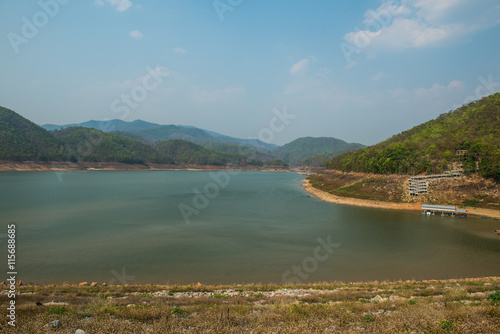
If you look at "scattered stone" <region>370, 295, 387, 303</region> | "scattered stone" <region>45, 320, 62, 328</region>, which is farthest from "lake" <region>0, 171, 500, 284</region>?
"scattered stone" <region>45, 320, 62, 328</region>

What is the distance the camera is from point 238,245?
1698 centimetres

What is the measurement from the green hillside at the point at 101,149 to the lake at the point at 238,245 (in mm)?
90727

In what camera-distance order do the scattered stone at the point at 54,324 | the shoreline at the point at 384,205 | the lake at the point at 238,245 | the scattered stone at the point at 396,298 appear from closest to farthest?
the scattered stone at the point at 54,324, the scattered stone at the point at 396,298, the lake at the point at 238,245, the shoreline at the point at 384,205

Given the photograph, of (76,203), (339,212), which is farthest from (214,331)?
(76,203)

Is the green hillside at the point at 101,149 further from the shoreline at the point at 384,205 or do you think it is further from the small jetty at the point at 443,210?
the small jetty at the point at 443,210

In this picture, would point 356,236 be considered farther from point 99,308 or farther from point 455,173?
point 455,173

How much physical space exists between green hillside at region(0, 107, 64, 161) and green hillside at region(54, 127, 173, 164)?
19.4ft

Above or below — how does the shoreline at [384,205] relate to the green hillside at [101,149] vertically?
below

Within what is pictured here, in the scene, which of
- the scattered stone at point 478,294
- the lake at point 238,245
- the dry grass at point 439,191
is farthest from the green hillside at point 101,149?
the scattered stone at point 478,294

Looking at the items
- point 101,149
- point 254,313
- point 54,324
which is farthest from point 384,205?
point 101,149

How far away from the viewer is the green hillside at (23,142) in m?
87.2

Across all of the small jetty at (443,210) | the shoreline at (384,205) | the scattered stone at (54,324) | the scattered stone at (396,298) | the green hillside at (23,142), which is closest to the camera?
the scattered stone at (54,324)

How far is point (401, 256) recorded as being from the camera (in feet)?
51.8

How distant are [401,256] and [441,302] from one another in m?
9.09
